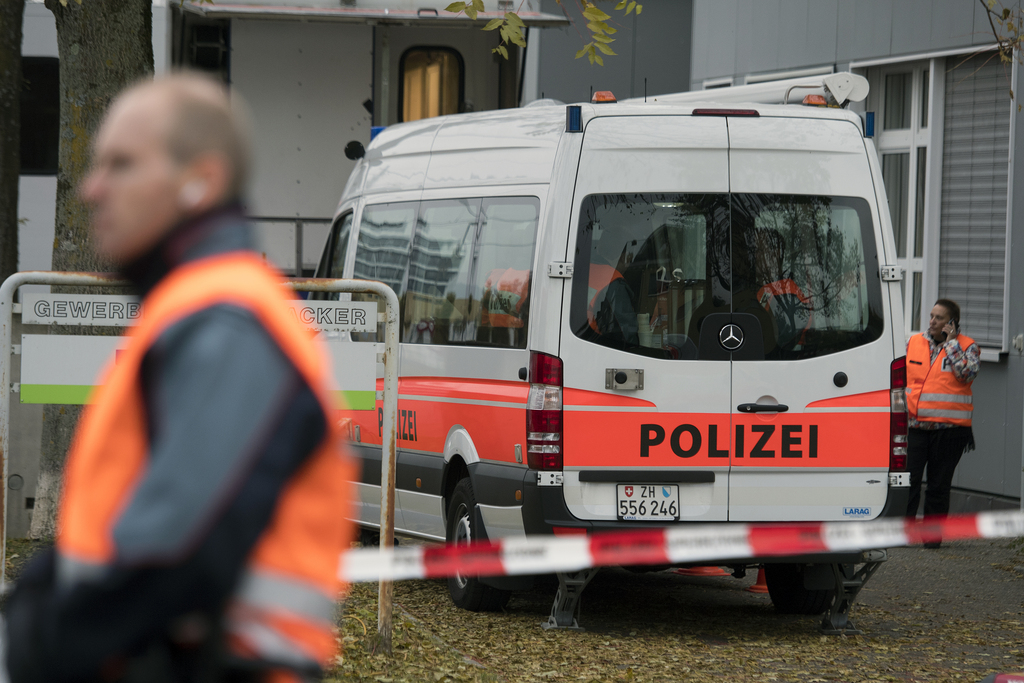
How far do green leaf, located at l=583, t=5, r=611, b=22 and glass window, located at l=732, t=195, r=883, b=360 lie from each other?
1487mm

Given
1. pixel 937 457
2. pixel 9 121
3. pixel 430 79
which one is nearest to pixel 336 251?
pixel 9 121

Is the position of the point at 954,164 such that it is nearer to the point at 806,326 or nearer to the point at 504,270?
the point at 806,326

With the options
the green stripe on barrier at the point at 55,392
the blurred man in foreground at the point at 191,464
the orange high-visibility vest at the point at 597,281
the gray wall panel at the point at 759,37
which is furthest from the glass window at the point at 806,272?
the gray wall panel at the point at 759,37

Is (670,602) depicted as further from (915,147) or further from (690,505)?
(915,147)

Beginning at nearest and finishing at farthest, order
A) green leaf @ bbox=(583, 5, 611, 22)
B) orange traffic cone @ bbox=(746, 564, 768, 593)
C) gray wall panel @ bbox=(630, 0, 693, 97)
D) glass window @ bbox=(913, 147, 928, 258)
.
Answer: green leaf @ bbox=(583, 5, 611, 22) → orange traffic cone @ bbox=(746, 564, 768, 593) → glass window @ bbox=(913, 147, 928, 258) → gray wall panel @ bbox=(630, 0, 693, 97)

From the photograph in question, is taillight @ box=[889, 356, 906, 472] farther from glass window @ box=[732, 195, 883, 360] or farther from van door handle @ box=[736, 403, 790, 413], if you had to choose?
van door handle @ box=[736, 403, 790, 413]

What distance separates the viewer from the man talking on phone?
11320mm

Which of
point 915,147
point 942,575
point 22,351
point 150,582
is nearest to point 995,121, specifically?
point 915,147

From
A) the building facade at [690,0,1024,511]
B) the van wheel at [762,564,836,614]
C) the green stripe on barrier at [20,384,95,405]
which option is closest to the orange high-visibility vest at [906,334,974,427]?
the building facade at [690,0,1024,511]

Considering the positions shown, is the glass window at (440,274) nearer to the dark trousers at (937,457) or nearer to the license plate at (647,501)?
the license plate at (647,501)

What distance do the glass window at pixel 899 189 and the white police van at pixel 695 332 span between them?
256 inches

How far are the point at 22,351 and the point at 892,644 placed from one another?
4744 mm

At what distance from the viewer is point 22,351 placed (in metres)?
6.46

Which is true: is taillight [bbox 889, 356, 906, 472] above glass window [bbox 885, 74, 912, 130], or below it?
below
